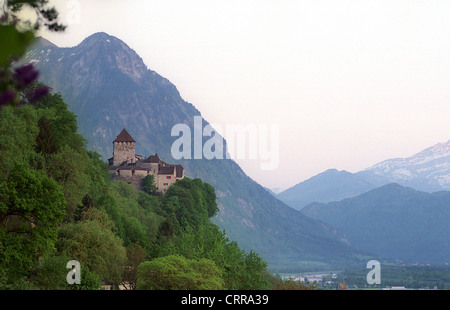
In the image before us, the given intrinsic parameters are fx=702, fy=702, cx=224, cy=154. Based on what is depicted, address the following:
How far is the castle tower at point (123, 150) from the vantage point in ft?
478

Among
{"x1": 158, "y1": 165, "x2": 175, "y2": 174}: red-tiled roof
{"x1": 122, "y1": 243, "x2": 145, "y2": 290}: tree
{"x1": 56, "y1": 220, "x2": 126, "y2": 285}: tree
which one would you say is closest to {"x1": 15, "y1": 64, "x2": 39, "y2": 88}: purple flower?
{"x1": 56, "y1": 220, "x2": 126, "y2": 285}: tree

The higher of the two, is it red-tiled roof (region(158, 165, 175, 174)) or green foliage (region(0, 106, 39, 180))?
red-tiled roof (region(158, 165, 175, 174))

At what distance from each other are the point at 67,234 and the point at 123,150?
86.2m

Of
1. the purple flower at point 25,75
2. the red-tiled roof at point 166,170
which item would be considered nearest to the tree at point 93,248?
the purple flower at point 25,75

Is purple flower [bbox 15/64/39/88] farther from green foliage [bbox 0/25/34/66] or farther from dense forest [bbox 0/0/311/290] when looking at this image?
dense forest [bbox 0/0/311/290]

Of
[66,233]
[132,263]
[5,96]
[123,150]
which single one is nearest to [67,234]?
[66,233]

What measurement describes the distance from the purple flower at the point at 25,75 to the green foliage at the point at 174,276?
1908 inches

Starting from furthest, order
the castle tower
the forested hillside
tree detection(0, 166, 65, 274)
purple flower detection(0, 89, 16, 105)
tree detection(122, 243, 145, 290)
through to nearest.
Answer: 1. the castle tower
2. tree detection(122, 243, 145, 290)
3. the forested hillside
4. tree detection(0, 166, 65, 274)
5. purple flower detection(0, 89, 16, 105)

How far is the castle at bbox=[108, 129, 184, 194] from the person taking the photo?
455 feet

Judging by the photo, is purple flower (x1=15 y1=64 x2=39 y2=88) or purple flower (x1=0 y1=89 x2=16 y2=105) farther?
purple flower (x1=15 y1=64 x2=39 y2=88)

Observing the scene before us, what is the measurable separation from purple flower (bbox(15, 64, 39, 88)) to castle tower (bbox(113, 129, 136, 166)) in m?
136

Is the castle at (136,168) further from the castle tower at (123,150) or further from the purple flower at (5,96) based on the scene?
the purple flower at (5,96)
